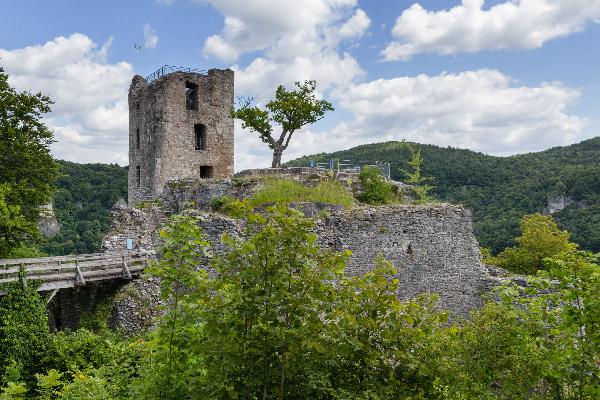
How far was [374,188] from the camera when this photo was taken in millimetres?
15750

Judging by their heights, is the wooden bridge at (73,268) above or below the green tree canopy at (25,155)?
below

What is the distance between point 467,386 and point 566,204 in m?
46.0

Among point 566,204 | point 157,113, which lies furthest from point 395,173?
point 157,113

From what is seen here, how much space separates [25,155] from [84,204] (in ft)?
96.5

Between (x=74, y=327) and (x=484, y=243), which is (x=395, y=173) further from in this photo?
(x=74, y=327)

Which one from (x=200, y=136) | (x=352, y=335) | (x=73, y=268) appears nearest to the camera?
(x=352, y=335)

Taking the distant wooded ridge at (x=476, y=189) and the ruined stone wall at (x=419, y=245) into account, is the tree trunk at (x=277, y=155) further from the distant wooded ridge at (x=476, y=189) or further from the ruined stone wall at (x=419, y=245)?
the distant wooded ridge at (x=476, y=189)

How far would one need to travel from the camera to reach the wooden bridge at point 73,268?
1212 cm

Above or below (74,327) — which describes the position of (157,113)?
above

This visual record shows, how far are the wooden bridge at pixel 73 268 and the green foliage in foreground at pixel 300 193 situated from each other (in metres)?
4.02

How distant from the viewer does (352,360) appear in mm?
Answer: 4934

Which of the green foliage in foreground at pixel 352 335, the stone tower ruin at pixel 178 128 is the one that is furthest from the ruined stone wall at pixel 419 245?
the stone tower ruin at pixel 178 128

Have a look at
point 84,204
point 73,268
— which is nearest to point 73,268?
point 73,268

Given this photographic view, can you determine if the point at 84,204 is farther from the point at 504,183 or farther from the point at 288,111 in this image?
the point at 504,183
